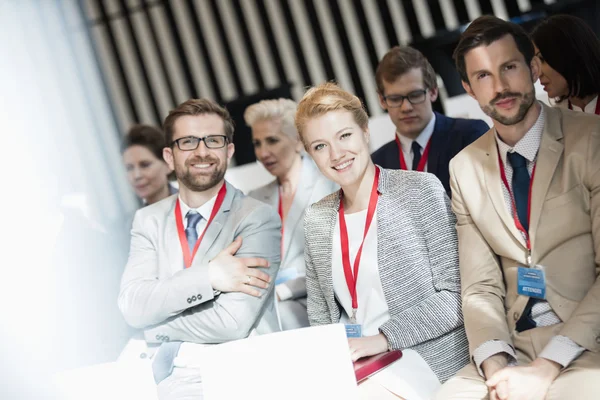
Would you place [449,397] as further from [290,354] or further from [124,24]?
[124,24]

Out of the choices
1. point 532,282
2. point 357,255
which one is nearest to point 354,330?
point 357,255

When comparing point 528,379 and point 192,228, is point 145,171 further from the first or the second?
point 528,379

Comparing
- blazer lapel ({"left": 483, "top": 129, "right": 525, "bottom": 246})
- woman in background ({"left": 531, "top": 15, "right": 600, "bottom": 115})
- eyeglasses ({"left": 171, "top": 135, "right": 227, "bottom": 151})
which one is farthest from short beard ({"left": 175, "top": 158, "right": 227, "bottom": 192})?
woman in background ({"left": 531, "top": 15, "right": 600, "bottom": 115})

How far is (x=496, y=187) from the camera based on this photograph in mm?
2307

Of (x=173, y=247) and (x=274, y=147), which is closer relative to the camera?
(x=173, y=247)

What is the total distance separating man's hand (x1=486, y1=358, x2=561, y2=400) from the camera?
1985 mm

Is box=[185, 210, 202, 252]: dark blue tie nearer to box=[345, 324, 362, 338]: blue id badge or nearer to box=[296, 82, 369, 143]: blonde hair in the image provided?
box=[296, 82, 369, 143]: blonde hair

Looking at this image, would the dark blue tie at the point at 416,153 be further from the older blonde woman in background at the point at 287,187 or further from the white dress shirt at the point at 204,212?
the white dress shirt at the point at 204,212

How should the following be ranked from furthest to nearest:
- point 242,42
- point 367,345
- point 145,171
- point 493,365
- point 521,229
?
point 242,42
point 145,171
point 367,345
point 521,229
point 493,365

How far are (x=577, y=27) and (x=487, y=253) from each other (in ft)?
3.28

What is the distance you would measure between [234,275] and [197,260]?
0.25m

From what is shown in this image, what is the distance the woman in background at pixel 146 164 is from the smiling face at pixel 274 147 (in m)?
0.52

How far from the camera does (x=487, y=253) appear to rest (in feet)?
7.70

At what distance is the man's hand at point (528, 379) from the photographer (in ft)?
6.51
